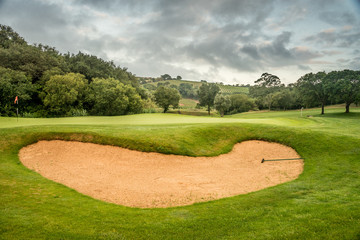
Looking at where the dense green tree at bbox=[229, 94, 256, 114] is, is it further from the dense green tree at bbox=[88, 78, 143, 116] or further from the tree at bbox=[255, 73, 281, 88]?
the dense green tree at bbox=[88, 78, 143, 116]

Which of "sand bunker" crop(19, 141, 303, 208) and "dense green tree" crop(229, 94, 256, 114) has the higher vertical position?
"dense green tree" crop(229, 94, 256, 114)

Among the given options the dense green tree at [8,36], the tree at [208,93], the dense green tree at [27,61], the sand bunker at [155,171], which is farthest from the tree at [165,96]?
the sand bunker at [155,171]

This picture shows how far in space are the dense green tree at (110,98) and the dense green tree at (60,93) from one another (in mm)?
4065

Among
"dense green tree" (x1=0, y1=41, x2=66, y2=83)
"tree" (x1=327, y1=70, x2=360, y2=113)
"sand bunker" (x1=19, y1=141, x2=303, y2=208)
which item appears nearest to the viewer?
"sand bunker" (x1=19, y1=141, x2=303, y2=208)

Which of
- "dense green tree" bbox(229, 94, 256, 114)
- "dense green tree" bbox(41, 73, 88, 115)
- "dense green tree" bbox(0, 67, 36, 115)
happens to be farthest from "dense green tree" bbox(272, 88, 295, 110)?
"dense green tree" bbox(0, 67, 36, 115)

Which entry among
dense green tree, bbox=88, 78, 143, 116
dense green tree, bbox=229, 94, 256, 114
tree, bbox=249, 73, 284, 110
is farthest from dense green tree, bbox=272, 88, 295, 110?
dense green tree, bbox=88, 78, 143, 116

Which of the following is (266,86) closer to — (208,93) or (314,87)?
(208,93)

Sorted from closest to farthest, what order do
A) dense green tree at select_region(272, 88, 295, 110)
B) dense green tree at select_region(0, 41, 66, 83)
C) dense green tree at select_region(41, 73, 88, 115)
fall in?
1. dense green tree at select_region(41, 73, 88, 115)
2. dense green tree at select_region(0, 41, 66, 83)
3. dense green tree at select_region(272, 88, 295, 110)

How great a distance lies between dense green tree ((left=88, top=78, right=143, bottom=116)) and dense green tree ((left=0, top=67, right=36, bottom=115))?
11837 mm

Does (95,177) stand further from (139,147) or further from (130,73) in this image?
(130,73)

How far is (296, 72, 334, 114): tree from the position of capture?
4456cm

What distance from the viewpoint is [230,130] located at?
18.4 m

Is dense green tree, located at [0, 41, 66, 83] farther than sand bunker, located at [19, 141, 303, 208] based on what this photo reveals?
Yes

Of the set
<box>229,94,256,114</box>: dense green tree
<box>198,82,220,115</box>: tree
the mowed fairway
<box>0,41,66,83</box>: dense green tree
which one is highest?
<box>0,41,66,83</box>: dense green tree
